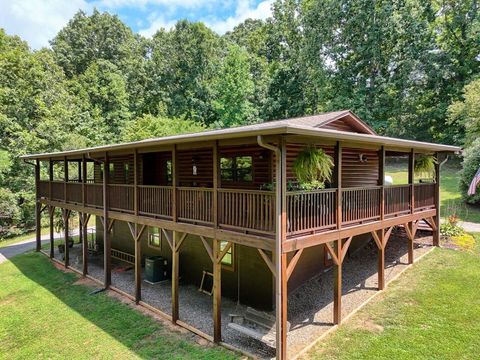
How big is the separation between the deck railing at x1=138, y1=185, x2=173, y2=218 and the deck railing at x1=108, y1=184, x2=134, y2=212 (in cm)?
57

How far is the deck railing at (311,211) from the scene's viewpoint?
22.8 feet

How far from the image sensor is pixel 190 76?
129 ft

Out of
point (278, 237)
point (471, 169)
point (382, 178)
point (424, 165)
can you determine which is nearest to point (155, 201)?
point (278, 237)

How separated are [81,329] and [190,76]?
3476cm

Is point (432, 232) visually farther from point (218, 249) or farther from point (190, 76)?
point (190, 76)

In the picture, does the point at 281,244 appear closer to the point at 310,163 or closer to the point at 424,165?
the point at 310,163

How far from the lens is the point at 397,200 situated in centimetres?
1070

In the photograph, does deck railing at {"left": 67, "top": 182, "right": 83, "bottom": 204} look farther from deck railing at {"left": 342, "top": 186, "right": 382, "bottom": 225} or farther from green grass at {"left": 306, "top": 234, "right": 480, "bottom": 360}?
green grass at {"left": 306, "top": 234, "right": 480, "bottom": 360}

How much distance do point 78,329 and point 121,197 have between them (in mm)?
4298

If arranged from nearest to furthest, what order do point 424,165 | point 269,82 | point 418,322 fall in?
1. point 418,322
2. point 424,165
3. point 269,82

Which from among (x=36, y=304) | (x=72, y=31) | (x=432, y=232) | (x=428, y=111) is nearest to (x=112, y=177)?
(x=36, y=304)

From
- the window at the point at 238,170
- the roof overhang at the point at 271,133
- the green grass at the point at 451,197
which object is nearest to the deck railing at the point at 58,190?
the roof overhang at the point at 271,133

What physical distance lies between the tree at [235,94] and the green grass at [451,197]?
51.6 feet

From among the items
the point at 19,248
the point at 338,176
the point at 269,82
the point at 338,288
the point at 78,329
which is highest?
the point at 269,82
